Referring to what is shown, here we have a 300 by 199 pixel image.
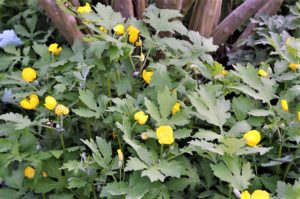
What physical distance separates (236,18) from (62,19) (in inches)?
31.2

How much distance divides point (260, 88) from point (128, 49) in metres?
0.44

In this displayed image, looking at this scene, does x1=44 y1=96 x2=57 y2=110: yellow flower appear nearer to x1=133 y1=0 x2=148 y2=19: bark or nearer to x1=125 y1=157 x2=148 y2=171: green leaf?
x1=125 y1=157 x2=148 y2=171: green leaf

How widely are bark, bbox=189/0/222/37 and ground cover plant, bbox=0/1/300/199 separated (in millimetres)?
410

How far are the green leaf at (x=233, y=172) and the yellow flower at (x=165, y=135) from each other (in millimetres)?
148

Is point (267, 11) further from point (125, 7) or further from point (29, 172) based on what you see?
point (29, 172)

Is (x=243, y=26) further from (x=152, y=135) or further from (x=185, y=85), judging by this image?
(x=152, y=135)

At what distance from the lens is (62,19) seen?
6.85 feet

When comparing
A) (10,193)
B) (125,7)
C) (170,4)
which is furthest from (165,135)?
(125,7)

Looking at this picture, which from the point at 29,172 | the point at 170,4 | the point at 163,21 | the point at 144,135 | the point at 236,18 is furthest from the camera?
the point at 236,18

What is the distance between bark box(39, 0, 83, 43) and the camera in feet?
6.80

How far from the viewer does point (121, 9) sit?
2.12 meters

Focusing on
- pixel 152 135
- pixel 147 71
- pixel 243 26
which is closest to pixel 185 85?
pixel 147 71

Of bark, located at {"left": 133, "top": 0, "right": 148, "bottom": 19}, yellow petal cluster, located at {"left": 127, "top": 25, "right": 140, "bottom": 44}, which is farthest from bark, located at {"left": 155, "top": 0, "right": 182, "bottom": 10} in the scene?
yellow petal cluster, located at {"left": 127, "top": 25, "right": 140, "bottom": 44}

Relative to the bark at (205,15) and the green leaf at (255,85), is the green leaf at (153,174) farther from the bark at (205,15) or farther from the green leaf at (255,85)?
the bark at (205,15)
